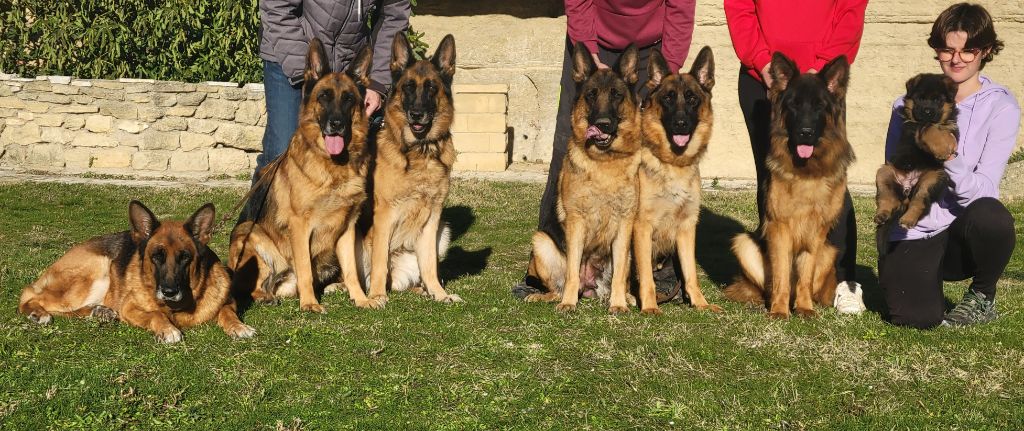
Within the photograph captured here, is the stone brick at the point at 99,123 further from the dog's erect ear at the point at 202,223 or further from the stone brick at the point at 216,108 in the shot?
the dog's erect ear at the point at 202,223

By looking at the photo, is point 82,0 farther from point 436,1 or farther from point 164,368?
point 164,368

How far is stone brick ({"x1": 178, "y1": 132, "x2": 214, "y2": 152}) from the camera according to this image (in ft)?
42.8

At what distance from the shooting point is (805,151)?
5.63m

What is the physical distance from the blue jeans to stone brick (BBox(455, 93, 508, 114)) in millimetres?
6479

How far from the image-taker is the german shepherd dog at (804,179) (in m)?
5.61

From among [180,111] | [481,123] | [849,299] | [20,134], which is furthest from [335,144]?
[20,134]

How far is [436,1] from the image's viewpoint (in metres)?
14.6

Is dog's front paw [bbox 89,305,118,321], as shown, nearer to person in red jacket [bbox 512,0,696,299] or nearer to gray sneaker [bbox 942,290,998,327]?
person in red jacket [bbox 512,0,696,299]

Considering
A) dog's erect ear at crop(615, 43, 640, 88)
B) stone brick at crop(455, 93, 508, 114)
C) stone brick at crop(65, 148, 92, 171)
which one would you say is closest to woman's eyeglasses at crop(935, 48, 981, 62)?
dog's erect ear at crop(615, 43, 640, 88)

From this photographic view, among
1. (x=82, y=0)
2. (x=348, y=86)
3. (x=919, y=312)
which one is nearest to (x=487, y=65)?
(x=82, y=0)

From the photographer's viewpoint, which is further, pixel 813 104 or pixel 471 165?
pixel 471 165

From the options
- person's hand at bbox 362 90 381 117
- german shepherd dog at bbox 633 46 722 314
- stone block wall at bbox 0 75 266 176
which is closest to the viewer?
german shepherd dog at bbox 633 46 722 314

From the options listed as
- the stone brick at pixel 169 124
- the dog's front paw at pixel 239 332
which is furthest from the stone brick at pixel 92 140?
the dog's front paw at pixel 239 332

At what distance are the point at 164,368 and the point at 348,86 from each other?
2.20m
